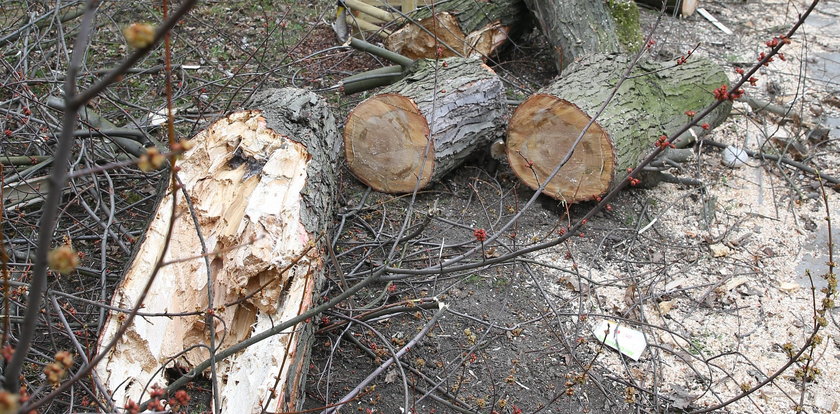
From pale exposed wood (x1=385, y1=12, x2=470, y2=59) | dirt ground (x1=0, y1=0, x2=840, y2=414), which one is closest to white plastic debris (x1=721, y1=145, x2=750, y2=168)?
dirt ground (x1=0, y1=0, x2=840, y2=414)

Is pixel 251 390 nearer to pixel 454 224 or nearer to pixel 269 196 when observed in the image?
pixel 269 196

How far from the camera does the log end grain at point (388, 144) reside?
3594 mm

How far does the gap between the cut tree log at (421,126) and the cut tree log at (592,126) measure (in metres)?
0.24

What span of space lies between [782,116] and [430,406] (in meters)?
3.54

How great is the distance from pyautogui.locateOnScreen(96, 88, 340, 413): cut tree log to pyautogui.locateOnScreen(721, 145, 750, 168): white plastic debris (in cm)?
270

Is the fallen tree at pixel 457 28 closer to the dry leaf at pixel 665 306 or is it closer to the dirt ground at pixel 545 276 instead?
the dirt ground at pixel 545 276

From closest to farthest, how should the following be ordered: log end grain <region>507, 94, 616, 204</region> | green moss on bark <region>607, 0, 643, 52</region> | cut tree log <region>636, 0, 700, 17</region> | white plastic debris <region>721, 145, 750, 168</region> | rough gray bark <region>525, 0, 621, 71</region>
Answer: log end grain <region>507, 94, 616, 204</region>, white plastic debris <region>721, 145, 750, 168</region>, rough gray bark <region>525, 0, 621, 71</region>, green moss on bark <region>607, 0, 643, 52</region>, cut tree log <region>636, 0, 700, 17</region>

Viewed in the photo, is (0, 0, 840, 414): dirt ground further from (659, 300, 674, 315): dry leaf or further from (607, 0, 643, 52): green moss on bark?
(607, 0, 643, 52): green moss on bark

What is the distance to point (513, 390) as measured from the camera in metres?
2.65

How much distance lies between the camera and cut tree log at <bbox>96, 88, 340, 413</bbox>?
2166 mm

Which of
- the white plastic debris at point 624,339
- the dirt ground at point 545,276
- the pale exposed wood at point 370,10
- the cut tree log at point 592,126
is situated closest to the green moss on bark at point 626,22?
the cut tree log at point 592,126

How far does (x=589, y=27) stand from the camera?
14.5ft

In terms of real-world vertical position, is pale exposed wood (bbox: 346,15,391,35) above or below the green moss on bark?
above

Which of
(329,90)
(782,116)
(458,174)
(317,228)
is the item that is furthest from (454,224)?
(782,116)
